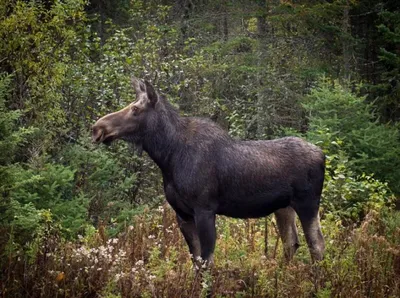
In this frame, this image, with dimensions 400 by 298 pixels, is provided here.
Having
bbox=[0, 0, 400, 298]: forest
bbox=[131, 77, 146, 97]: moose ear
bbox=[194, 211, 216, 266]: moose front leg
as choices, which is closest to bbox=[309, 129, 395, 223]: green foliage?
bbox=[0, 0, 400, 298]: forest

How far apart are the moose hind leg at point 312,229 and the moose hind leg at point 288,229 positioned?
0.39m

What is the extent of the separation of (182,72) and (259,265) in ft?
24.3

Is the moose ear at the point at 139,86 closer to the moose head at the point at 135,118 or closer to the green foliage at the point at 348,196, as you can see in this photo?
the moose head at the point at 135,118

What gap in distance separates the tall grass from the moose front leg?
0.86 feet

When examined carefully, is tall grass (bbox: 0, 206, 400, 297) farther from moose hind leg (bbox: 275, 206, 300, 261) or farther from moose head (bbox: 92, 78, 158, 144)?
moose head (bbox: 92, 78, 158, 144)

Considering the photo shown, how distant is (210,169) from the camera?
7285 mm

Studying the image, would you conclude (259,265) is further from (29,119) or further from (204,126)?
(29,119)

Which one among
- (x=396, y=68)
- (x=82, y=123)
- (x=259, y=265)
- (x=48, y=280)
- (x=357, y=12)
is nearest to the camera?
(x=48, y=280)

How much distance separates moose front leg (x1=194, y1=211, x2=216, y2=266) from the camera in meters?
7.13

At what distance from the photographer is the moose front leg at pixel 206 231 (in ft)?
23.4

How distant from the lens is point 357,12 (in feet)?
65.5

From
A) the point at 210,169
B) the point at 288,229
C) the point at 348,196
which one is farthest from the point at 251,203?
the point at 348,196

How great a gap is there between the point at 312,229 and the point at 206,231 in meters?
1.33

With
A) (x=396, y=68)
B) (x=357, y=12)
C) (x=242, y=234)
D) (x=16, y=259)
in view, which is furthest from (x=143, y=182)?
(x=357, y=12)
